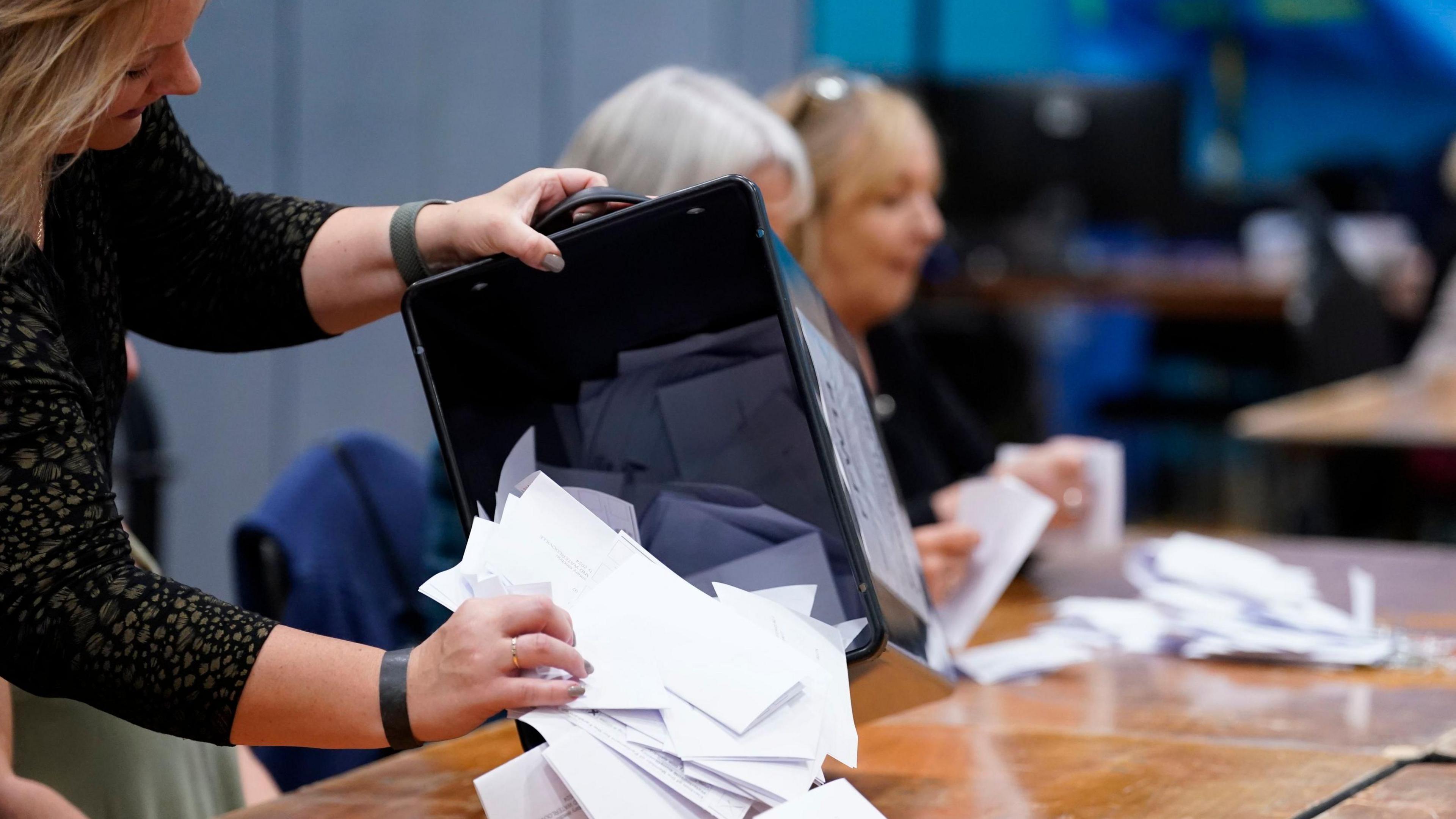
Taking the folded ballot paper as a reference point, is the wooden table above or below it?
below

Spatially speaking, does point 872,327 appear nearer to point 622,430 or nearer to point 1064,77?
point 622,430

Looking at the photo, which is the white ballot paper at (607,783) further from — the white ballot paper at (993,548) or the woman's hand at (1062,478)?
the woman's hand at (1062,478)

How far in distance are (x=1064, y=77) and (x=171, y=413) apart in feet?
14.0

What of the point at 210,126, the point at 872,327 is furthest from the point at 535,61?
the point at 872,327

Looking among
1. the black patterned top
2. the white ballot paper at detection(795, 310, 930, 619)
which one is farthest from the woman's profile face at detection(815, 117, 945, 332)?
the black patterned top

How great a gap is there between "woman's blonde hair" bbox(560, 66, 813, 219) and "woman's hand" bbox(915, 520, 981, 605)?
0.45 meters

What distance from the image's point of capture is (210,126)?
8.06 ft

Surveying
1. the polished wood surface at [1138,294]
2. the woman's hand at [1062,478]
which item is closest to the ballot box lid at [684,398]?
the woman's hand at [1062,478]

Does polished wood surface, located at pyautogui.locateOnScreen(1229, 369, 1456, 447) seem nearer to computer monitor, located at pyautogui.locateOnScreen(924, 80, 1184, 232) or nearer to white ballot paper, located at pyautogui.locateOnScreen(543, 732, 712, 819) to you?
computer monitor, located at pyautogui.locateOnScreen(924, 80, 1184, 232)

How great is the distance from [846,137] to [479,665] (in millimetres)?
1433

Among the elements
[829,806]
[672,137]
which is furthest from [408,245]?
[672,137]

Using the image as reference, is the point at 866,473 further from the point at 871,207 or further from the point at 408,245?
the point at 871,207

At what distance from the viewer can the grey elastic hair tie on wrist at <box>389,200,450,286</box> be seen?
0.95 metres

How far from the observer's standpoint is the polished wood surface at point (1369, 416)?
113 inches
